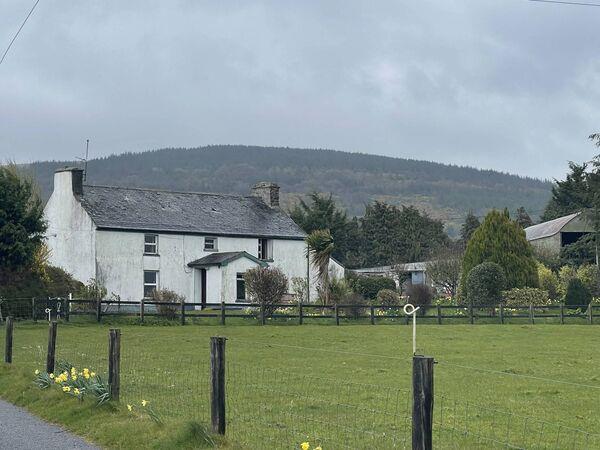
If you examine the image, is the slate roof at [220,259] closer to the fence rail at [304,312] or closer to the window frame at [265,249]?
the window frame at [265,249]

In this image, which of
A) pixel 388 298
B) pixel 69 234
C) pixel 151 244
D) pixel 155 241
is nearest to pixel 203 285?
pixel 155 241

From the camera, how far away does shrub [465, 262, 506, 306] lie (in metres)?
45.8

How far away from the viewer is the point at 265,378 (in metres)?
17.8

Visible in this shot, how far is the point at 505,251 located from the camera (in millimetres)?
51344

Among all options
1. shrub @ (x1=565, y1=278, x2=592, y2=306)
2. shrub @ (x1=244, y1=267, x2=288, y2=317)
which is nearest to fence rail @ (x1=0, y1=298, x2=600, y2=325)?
shrub @ (x1=244, y1=267, x2=288, y2=317)

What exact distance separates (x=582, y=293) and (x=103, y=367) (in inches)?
1290

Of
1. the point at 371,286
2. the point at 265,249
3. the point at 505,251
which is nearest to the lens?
the point at 505,251

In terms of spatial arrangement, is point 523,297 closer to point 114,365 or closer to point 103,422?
point 114,365

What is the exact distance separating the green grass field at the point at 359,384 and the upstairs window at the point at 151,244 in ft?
68.1

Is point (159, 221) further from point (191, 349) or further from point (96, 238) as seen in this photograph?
point (191, 349)

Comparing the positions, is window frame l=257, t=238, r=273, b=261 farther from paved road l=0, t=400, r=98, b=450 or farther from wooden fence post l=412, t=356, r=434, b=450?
wooden fence post l=412, t=356, r=434, b=450

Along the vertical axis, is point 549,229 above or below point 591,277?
above

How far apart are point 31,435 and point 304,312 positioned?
97.8 ft

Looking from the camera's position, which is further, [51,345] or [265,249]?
[265,249]
